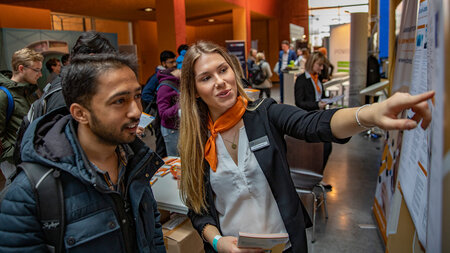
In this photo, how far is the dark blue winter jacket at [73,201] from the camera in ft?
3.51

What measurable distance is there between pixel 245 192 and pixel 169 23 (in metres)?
8.09

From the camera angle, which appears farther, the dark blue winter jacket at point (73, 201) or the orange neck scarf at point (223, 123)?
the orange neck scarf at point (223, 123)

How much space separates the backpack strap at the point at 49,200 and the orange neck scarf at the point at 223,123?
2.08 feet

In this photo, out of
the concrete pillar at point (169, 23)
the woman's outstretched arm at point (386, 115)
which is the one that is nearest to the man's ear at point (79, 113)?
the woman's outstretched arm at point (386, 115)

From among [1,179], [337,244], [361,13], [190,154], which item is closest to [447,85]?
[190,154]

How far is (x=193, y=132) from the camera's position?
1.56m

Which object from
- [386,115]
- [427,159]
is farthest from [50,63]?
[386,115]

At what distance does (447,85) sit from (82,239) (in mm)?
1179

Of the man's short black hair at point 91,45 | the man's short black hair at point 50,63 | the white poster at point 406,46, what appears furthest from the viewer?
the man's short black hair at point 50,63

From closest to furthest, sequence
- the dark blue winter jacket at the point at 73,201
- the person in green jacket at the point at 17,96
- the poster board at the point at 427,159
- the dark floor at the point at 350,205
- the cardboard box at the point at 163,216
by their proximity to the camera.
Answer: the poster board at the point at 427,159
the dark blue winter jacket at the point at 73,201
the cardboard box at the point at 163,216
the person in green jacket at the point at 17,96
the dark floor at the point at 350,205

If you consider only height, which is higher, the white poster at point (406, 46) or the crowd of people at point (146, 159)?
the white poster at point (406, 46)

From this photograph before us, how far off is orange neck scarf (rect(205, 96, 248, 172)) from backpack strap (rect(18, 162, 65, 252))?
63 centimetres

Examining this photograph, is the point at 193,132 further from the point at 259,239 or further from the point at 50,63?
the point at 50,63

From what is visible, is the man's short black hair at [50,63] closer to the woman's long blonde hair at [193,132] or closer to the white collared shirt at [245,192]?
the woman's long blonde hair at [193,132]
